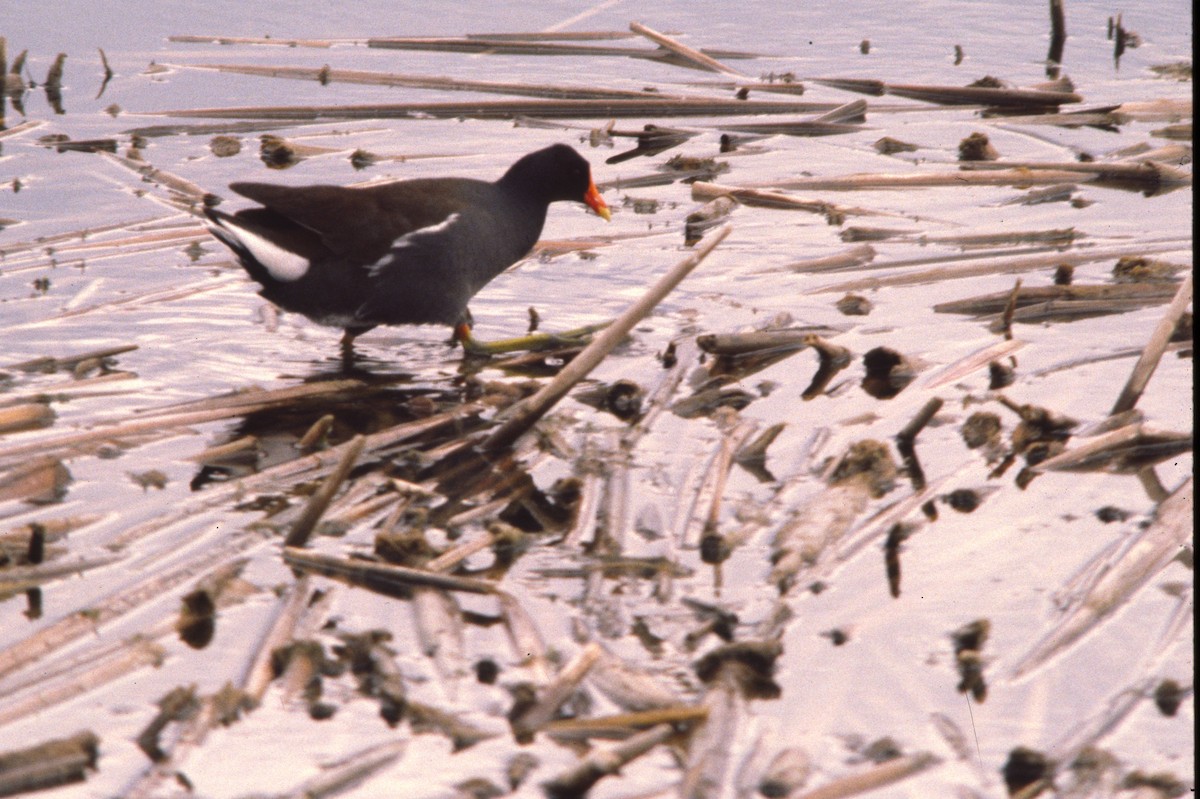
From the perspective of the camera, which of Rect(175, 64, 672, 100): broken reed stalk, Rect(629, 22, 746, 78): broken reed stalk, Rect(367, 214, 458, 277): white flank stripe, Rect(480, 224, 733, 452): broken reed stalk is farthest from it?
Rect(629, 22, 746, 78): broken reed stalk

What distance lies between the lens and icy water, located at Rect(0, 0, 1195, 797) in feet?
9.80

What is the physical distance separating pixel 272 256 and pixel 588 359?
1577mm

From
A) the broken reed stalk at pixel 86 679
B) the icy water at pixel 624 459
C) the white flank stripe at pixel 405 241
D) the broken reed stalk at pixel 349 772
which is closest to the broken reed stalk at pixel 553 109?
the icy water at pixel 624 459

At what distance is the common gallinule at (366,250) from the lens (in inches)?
208

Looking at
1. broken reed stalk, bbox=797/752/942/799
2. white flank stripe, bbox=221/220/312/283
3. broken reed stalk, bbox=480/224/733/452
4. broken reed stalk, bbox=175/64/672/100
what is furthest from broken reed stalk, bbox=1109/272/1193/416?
broken reed stalk, bbox=175/64/672/100

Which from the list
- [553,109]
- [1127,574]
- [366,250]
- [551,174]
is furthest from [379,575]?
[553,109]

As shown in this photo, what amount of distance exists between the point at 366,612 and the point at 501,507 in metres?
0.72

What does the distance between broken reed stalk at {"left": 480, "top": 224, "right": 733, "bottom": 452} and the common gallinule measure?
1.13m

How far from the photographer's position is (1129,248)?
20.3 feet

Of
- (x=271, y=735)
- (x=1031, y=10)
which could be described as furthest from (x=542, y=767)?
(x=1031, y=10)

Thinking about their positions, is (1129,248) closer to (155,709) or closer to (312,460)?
(312,460)

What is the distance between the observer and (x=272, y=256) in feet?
17.2

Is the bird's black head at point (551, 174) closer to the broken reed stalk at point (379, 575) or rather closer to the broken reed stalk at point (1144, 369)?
the broken reed stalk at point (1144, 369)

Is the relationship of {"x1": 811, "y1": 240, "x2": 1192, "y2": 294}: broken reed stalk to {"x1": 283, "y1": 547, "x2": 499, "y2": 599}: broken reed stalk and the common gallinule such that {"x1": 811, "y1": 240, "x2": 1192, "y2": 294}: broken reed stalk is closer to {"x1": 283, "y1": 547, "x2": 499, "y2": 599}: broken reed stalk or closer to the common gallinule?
the common gallinule
